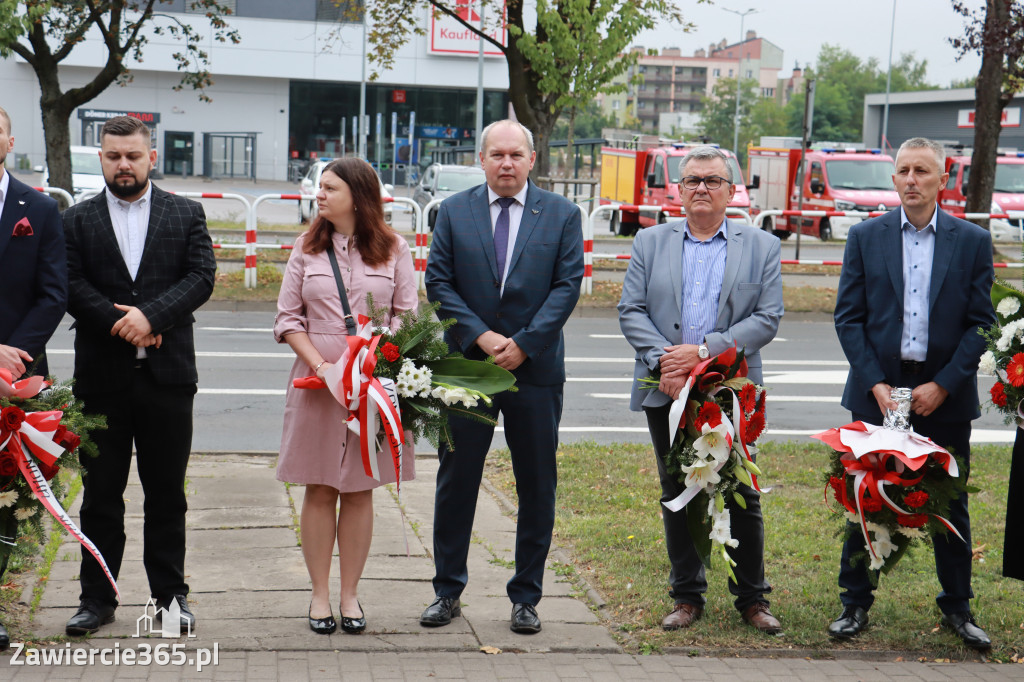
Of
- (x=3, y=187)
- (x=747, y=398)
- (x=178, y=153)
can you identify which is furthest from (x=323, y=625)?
(x=178, y=153)

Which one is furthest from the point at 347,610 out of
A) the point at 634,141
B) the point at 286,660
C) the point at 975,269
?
the point at 634,141

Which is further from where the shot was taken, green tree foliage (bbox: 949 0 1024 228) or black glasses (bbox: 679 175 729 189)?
green tree foliage (bbox: 949 0 1024 228)

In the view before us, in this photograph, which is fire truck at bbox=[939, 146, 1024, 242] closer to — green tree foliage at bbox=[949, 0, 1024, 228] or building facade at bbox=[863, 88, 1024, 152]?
green tree foliage at bbox=[949, 0, 1024, 228]

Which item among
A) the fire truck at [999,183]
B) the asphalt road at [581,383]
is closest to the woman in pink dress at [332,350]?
the asphalt road at [581,383]

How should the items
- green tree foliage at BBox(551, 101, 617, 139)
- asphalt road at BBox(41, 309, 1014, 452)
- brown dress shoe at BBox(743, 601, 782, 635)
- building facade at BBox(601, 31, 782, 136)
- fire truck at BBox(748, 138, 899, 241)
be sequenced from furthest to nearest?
building facade at BBox(601, 31, 782, 136)
green tree foliage at BBox(551, 101, 617, 139)
fire truck at BBox(748, 138, 899, 241)
asphalt road at BBox(41, 309, 1014, 452)
brown dress shoe at BBox(743, 601, 782, 635)

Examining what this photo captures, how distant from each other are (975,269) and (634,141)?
99.2ft

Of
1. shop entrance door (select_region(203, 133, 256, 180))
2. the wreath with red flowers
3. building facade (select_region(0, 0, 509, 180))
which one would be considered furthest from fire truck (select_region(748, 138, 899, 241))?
shop entrance door (select_region(203, 133, 256, 180))

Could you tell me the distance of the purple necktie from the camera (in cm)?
526

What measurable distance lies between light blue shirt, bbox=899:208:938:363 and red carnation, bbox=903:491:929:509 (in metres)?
0.66

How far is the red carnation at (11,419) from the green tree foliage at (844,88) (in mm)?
81194

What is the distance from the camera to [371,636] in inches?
196

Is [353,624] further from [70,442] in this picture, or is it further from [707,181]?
[707,181]

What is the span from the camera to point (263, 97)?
59406 mm

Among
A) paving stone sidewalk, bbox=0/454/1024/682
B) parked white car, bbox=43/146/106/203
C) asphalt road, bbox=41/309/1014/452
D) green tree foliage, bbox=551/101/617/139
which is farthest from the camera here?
green tree foliage, bbox=551/101/617/139
